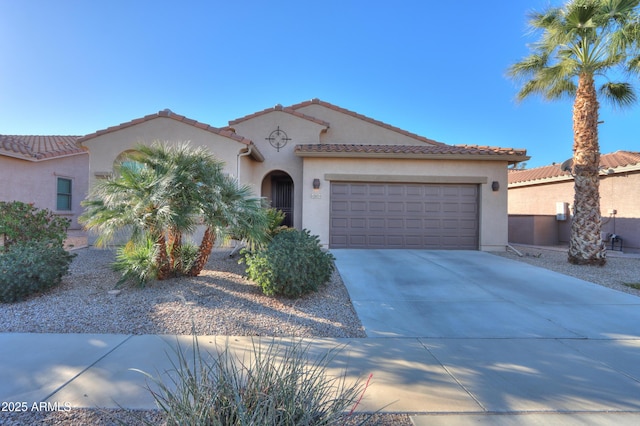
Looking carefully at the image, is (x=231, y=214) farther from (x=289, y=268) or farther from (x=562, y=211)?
(x=562, y=211)

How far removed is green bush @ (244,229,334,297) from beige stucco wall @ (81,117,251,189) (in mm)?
5782

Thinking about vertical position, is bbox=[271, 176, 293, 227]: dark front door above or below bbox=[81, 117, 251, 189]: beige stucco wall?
below

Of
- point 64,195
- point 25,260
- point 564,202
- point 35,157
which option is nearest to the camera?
point 25,260

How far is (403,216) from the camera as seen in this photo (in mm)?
11742

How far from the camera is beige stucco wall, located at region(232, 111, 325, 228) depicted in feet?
42.8

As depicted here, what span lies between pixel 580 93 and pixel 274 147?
10379 millimetres

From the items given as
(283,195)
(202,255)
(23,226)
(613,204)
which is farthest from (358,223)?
(613,204)

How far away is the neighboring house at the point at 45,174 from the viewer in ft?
42.3

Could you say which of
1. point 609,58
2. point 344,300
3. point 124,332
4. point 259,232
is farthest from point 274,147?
point 609,58

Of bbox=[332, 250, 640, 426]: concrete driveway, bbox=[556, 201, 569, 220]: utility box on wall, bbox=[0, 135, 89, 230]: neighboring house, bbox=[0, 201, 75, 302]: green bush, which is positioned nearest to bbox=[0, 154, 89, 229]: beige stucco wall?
bbox=[0, 135, 89, 230]: neighboring house

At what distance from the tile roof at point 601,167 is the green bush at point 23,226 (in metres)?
17.4

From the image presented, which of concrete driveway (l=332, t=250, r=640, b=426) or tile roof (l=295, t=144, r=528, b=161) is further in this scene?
tile roof (l=295, t=144, r=528, b=161)

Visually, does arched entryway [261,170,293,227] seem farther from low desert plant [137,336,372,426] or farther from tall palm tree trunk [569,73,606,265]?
low desert plant [137,336,372,426]

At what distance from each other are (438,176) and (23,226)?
1211 cm
